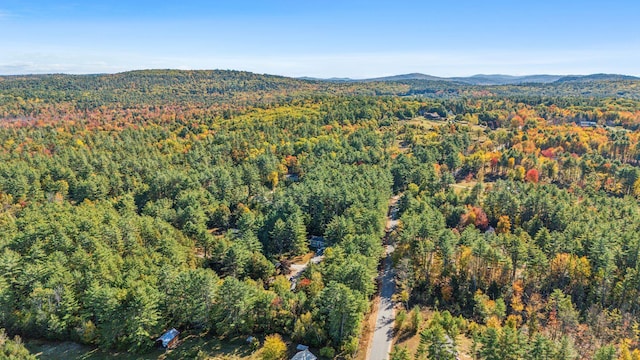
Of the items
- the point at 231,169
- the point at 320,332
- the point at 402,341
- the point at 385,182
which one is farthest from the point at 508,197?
the point at 231,169

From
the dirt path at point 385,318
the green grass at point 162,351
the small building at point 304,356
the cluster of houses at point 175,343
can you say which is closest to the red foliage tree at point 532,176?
the dirt path at point 385,318

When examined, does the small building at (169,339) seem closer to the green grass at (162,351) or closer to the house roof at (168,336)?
the house roof at (168,336)

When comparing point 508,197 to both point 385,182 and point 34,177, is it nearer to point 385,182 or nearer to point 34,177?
point 385,182

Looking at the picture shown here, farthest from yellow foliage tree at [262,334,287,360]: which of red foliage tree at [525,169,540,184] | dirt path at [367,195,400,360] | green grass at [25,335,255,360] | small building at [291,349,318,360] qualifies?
red foliage tree at [525,169,540,184]

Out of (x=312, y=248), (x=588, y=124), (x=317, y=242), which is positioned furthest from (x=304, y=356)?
(x=588, y=124)

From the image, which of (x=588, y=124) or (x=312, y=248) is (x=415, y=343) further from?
(x=588, y=124)

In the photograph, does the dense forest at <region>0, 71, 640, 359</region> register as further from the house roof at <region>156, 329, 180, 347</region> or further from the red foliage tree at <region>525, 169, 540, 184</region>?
the house roof at <region>156, 329, 180, 347</region>
